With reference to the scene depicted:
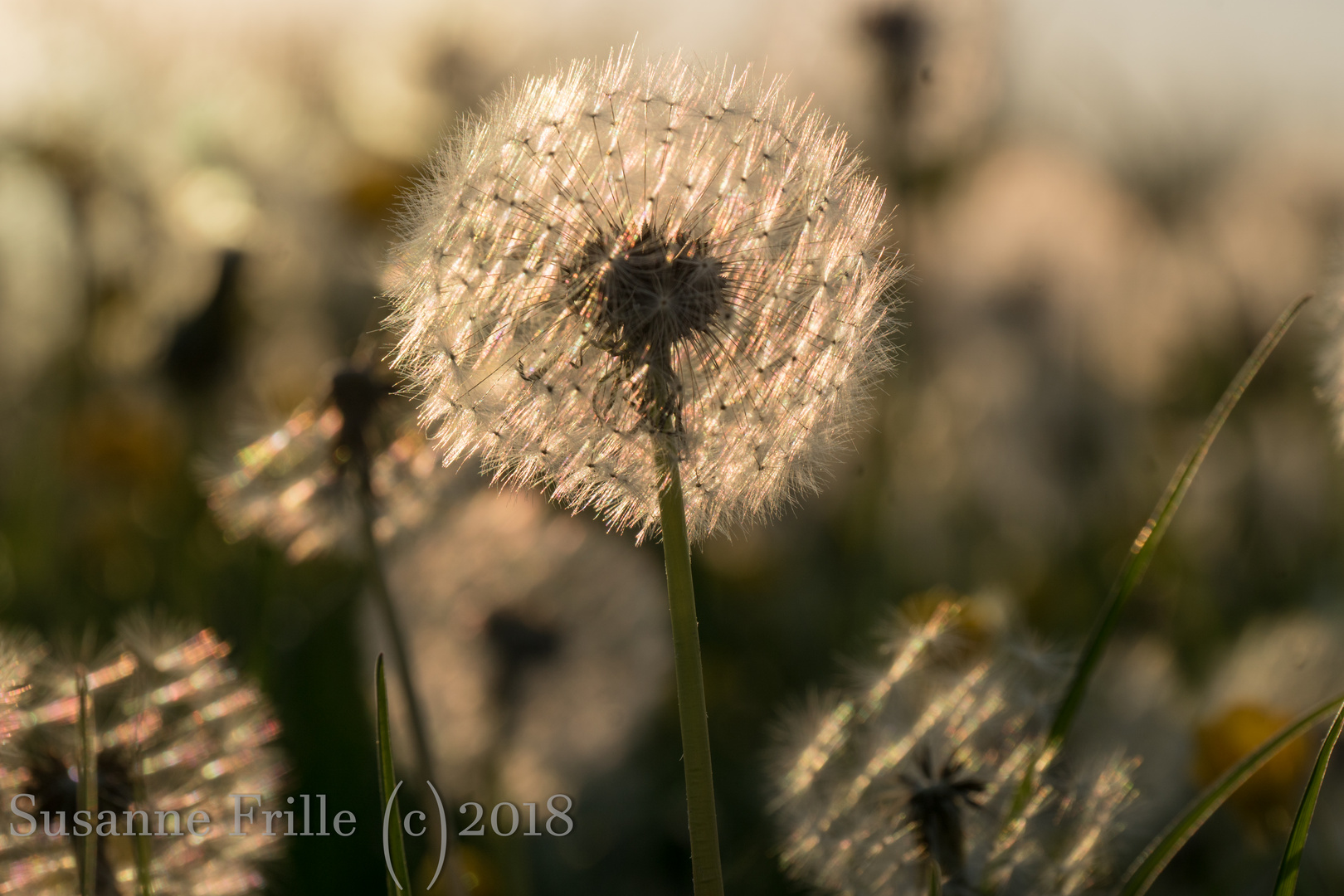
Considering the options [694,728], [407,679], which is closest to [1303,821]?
Answer: [694,728]

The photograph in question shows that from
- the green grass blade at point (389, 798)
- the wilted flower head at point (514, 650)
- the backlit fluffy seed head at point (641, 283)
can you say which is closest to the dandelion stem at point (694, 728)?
the backlit fluffy seed head at point (641, 283)

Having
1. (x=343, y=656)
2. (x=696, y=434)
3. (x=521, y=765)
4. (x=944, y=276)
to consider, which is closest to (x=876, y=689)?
(x=696, y=434)

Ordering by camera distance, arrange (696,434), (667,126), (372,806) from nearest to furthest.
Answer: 1. (696,434)
2. (667,126)
3. (372,806)

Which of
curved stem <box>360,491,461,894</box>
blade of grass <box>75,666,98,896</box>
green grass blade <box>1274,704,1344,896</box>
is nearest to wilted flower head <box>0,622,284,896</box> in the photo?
blade of grass <box>75,666,98,896</box>

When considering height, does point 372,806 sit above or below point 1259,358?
above

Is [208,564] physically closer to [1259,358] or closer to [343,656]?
[343,656]

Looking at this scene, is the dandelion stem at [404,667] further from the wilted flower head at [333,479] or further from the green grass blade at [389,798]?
the green grass blade at [389,798]

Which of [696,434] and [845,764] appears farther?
[845,764]
